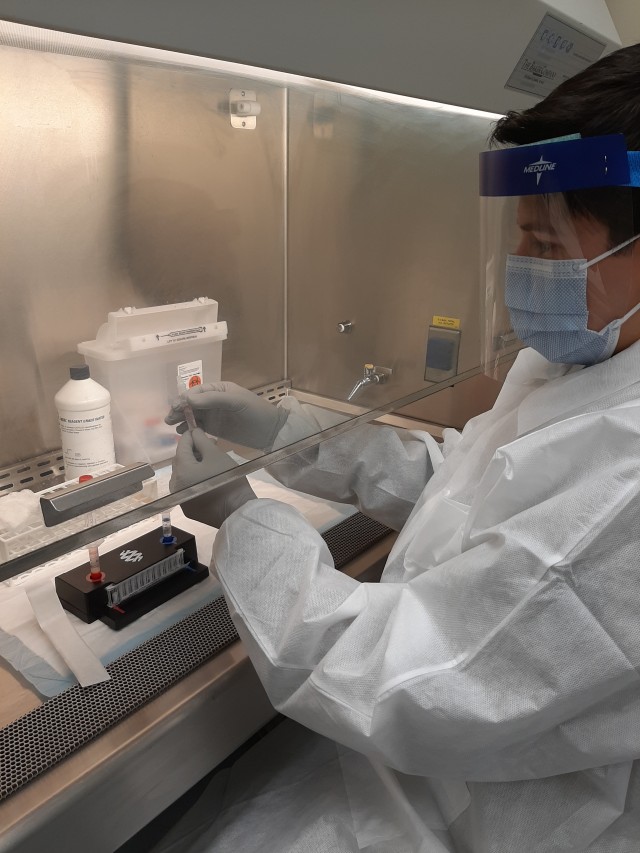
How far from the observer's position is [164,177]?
993 millimetres

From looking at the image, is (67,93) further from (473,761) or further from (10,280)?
(473,761)

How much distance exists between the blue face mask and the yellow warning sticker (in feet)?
1.62

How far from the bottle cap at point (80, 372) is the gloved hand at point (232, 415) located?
14cm

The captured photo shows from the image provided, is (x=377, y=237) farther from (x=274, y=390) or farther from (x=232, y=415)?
(x=232, y=415)

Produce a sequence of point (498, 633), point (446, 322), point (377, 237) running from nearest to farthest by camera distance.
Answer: point (498, 633), point (377, 237), point (446, 322)

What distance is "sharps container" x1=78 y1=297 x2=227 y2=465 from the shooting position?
0.98m

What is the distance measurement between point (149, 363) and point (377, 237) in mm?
630

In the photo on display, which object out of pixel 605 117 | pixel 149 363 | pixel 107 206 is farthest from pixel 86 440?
pixel 605 117

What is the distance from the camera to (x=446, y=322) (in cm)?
156

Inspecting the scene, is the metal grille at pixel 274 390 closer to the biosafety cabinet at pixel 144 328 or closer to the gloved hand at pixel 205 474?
the biosafety cabinet at pixel 144 328

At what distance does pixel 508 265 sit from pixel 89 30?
680 mm

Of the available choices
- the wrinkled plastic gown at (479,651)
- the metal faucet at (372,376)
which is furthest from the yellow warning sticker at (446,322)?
the wrinkled plastic gown at (479,651)

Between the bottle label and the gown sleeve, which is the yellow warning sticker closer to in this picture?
the gown sleeve

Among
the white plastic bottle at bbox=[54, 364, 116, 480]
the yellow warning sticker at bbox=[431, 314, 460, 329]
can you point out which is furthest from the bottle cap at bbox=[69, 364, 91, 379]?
the yellow warning sticker at bbox=[431, 314, 460, 329]
